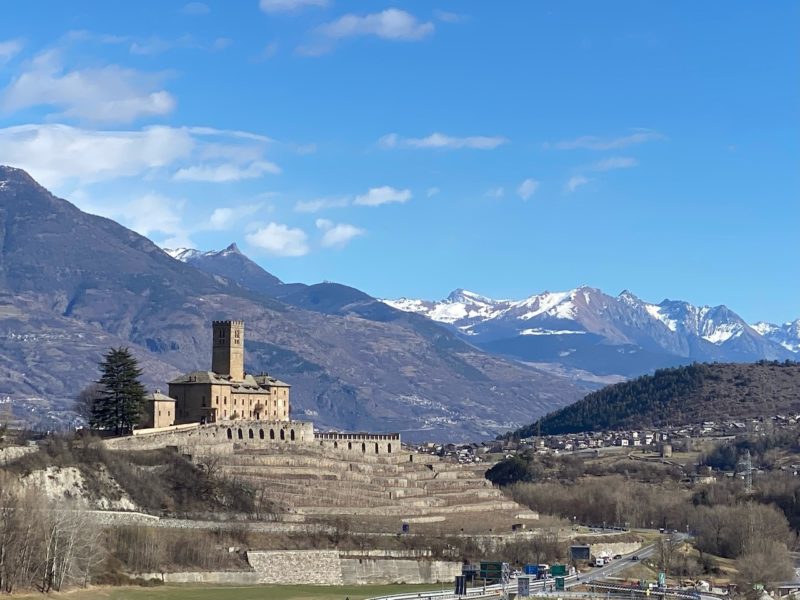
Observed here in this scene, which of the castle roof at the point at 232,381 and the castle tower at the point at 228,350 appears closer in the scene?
the castle roof at the point at 232,381

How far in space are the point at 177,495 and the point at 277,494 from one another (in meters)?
11.7

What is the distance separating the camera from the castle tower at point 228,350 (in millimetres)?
195125

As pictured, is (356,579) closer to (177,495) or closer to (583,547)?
(177,495)

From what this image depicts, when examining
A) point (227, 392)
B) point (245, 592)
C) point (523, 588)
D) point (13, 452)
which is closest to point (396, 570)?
point (245, 592)

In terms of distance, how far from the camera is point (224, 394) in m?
184

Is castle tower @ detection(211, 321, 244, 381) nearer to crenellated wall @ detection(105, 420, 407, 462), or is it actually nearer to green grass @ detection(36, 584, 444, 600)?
crenellated wall @ detection(105, 420, 407, 462)

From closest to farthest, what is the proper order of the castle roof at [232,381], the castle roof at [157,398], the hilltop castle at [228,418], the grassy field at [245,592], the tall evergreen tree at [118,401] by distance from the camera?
the grassy field at [245,592], the hilltop castle at [228,418], the tall evergreen tree at [118,401], the castle roof at [157,398], the castle roof at [232,381]

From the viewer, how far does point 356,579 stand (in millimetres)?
153625

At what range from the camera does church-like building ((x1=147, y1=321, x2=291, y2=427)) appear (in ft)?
589

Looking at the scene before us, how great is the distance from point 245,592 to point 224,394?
5036cm

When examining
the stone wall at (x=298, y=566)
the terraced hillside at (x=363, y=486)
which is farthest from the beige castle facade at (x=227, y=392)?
the stone wall at (x=298, y=566)

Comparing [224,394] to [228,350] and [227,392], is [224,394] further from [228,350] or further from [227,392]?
[228,350]

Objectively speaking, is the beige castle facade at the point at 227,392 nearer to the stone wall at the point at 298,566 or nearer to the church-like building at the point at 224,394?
the church-like building at the point at 224,394

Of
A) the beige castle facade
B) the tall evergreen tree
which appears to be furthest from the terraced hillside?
the beige castle facade
